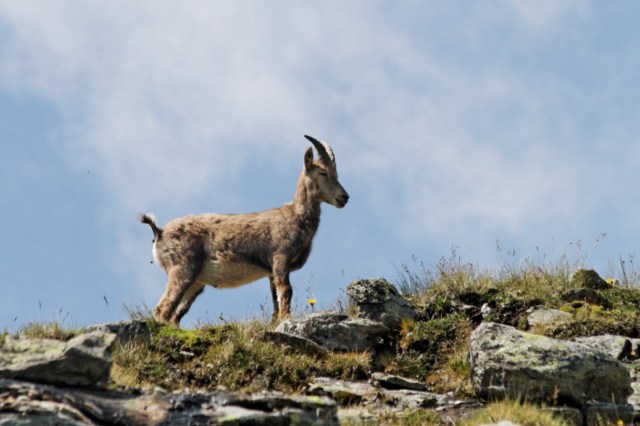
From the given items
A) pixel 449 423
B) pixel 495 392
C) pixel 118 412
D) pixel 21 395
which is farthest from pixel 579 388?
pixel 21 395

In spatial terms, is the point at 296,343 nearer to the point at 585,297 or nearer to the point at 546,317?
the point at 546,317

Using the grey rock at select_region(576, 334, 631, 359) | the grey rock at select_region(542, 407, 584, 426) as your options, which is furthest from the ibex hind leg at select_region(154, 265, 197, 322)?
the grey rock at select_region(542, 407, 584, 426)

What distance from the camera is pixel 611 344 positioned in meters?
12.3

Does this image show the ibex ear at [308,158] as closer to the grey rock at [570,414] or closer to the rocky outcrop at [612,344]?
the rocky outcrop at [612,344]

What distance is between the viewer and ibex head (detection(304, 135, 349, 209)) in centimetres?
1627

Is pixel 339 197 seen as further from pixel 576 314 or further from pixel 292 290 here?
pixel 576 314

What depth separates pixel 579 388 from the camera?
9836mm

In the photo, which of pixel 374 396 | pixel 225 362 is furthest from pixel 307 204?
pixel 374 396

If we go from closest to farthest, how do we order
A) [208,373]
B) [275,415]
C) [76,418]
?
[76,418] → [275,415] → [208,373]

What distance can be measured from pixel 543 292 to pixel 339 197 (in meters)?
4.18

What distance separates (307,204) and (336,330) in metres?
4.40

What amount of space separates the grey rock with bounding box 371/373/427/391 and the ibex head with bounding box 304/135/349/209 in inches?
224

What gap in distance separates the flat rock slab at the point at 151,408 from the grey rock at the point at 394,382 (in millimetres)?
3719

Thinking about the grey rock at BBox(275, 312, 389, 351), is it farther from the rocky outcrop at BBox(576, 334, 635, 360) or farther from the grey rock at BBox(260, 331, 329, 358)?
the rocky outcrop at BBox(576, 334, 635, 360)
